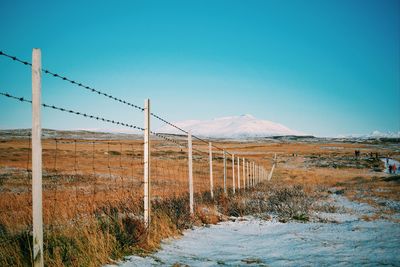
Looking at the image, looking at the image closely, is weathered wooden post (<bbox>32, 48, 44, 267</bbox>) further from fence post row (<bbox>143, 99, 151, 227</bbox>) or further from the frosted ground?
fence post row (<bbox>143, 99, 151, 227</bbox>)

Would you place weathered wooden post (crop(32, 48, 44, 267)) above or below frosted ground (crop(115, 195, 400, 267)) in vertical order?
above

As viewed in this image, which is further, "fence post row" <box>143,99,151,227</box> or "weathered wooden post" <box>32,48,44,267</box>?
"fence post row" <box>143,99,151,227</box>

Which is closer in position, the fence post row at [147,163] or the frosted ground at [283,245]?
the frosted ground at [283,245]

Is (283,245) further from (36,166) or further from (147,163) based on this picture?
(36,166)

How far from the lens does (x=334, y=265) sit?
191 inches

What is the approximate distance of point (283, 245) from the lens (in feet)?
20.7

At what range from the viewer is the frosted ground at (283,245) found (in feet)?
16.6

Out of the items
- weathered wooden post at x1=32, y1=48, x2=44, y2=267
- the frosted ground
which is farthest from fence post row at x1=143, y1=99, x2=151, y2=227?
weathered wooden post at x1=32, y1=48, x2=44, y2=267

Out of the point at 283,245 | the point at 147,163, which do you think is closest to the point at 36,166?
the point at 147,163

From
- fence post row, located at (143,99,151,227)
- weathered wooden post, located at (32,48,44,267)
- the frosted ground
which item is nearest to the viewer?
weathered wooden post, located at (32,48,44,267)

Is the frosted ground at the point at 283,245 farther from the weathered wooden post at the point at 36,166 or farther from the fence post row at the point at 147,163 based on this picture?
the weathered wooden post at the point at 36,166

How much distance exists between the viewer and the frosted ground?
5066 mm

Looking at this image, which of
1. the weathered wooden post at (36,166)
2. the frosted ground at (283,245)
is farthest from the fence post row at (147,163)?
the weathered wooden post at (36,166)

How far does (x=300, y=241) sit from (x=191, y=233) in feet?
7.48
